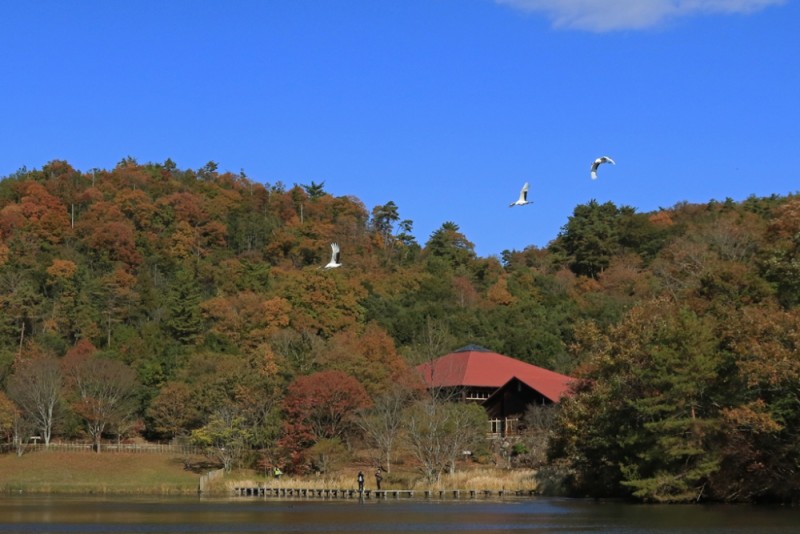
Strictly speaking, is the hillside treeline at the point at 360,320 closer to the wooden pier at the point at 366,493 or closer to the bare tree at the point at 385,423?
the bare tree at the point at 385,423

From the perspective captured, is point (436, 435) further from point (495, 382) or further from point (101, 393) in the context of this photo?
point (101, 393)

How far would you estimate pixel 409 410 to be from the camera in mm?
50844

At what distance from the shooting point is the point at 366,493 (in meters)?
45.1

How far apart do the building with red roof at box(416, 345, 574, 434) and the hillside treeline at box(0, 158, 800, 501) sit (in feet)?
6.35

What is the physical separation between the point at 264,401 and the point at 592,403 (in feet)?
67.9

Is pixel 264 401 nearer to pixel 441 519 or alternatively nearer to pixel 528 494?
pixel 528 494

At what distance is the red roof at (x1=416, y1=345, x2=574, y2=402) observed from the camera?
203 ft

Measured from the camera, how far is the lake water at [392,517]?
27.9m

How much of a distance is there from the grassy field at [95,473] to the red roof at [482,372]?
15.5 m

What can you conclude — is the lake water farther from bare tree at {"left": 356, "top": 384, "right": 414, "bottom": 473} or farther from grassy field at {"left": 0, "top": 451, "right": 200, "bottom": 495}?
grassy field at {"left": 0, "top": 451, "right": 200, "bottom": 495}

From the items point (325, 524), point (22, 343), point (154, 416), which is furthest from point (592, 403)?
point (22, 343)

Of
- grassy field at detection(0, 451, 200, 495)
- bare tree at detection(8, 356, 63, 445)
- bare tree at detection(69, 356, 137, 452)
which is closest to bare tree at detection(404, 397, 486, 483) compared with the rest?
grassy field at detection(0, 451, 200, 495)

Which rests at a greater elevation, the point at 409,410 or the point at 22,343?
the point at 22,343

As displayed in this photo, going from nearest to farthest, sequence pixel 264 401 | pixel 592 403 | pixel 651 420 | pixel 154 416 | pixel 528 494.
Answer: pixel 651 420
pixel 592 403
pixel 528 494
pixel 264 401
pixel 154 416
